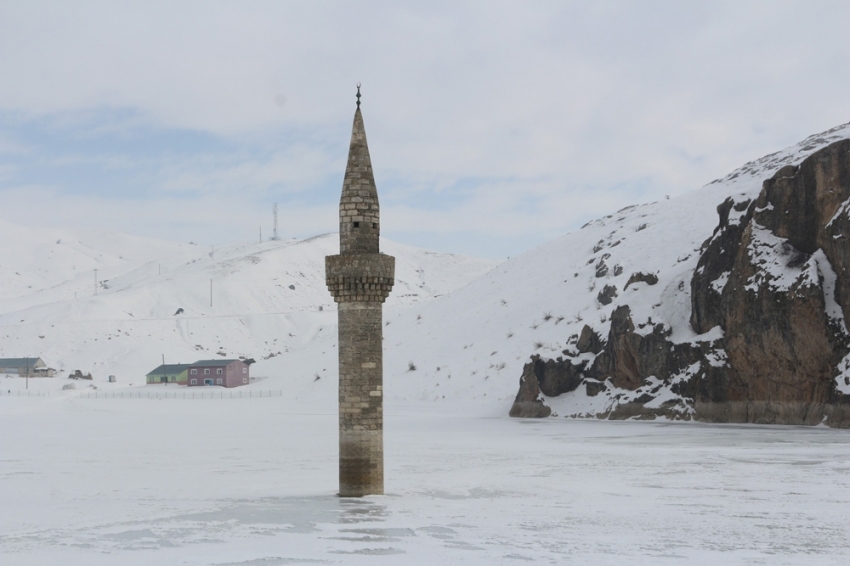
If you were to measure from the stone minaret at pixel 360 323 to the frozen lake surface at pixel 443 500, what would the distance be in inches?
39.0

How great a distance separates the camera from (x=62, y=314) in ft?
495

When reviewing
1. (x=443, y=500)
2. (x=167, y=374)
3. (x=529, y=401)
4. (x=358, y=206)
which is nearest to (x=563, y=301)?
(x=529, y=401)

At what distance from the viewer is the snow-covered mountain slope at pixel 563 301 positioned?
56.3m

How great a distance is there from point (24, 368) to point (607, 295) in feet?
256

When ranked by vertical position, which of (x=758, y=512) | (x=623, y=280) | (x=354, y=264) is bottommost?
(x=758, y=512)

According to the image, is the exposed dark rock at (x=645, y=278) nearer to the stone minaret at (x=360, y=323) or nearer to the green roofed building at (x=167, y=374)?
the stone minaret at (x=360, y=323)

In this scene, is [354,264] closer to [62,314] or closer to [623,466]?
[623,466]

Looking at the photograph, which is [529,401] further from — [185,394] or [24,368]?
[24,368]

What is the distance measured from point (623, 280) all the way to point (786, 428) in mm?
33416

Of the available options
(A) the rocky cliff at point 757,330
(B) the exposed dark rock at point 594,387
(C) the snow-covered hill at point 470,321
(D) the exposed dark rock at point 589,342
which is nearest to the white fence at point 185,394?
(C) the snow-covered hill at point 470,321

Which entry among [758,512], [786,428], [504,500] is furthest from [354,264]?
[786,428]

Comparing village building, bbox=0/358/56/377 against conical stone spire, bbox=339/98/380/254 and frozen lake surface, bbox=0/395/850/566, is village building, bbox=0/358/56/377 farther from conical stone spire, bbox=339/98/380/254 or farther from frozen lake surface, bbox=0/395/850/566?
conical stone spire, bbox=339/98/380/254

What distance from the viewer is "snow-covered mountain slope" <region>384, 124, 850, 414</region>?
185 feet

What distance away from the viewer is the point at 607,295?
73.0 meters
